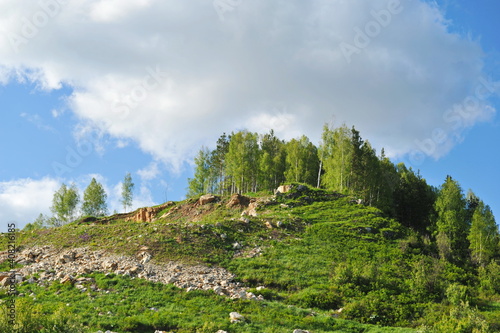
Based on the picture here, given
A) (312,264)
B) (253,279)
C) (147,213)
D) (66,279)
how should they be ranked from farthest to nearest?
(147,213)
(312,264)
(253,279)
(66,279)

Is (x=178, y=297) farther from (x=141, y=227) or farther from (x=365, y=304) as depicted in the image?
(x=141, y=227)

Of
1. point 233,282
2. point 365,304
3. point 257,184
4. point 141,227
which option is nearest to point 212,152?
point 257,184

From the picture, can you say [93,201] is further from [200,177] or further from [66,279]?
[66,279]

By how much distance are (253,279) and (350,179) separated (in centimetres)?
4052

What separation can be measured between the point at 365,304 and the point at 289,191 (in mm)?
29375

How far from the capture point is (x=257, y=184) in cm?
7500

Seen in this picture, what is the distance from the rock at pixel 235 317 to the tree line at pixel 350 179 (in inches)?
1536

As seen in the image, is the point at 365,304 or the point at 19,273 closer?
Answer: the point at 365,304

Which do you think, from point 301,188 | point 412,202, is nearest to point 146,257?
point 301,188

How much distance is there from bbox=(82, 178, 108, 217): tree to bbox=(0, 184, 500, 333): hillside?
35.0 meters

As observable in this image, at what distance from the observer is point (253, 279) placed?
27.9 metres

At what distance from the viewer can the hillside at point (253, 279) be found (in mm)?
19688

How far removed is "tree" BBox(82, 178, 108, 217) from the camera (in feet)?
245

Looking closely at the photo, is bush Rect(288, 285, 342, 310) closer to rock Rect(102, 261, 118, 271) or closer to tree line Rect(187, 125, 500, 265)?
rock Rect(102, 261, 118, 271)
